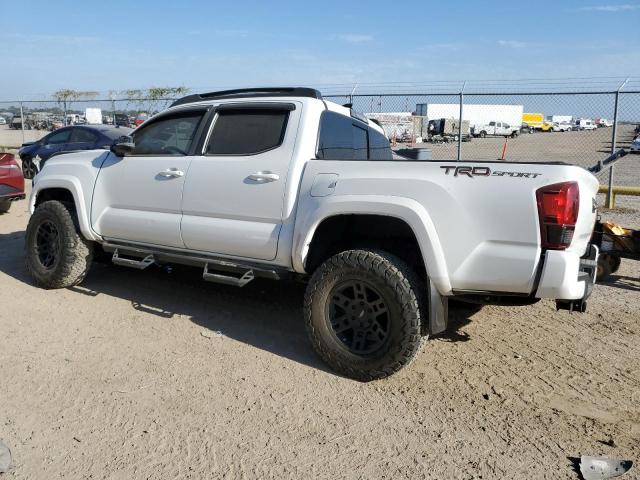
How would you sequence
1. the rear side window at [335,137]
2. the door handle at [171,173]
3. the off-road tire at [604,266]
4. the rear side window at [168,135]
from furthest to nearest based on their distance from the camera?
the off-road tire at [604,266] → the rear side window at [168,135] → the door handle at [171,173] → the rear side window at [335,137]

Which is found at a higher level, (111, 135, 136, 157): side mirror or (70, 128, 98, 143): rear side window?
(70, 128, 98, 143): rear side window

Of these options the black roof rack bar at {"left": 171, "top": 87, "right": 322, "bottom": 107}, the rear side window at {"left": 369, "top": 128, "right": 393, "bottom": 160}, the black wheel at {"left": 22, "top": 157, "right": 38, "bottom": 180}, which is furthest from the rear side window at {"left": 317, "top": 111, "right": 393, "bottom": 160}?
the black wheel at {"left": 22, "top": 157, "right": 38, "bottom": 180}

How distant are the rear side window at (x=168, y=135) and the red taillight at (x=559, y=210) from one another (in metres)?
2.97

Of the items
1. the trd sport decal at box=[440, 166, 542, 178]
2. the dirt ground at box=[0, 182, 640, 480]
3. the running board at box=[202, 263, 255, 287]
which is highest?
the trd sport decal at box=[440, 166, 542, 178]

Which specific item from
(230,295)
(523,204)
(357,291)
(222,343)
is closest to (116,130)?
(230,295)

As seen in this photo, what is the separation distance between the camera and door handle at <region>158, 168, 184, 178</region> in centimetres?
466

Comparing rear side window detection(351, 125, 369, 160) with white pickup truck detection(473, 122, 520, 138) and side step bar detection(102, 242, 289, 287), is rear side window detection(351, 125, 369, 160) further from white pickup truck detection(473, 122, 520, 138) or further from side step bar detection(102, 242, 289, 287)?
white pickup truck detection(473, 122, 520, 138)

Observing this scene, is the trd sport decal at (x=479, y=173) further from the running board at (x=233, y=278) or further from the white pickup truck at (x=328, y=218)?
the running board at (x=233, y=278)

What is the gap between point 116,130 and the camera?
13477 millimetres

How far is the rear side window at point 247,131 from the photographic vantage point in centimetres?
433

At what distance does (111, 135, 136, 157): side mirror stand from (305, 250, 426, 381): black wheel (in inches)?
91.9

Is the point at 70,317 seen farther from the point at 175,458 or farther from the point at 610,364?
the point at 610,364

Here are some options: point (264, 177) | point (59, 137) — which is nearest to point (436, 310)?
point (264, 177)

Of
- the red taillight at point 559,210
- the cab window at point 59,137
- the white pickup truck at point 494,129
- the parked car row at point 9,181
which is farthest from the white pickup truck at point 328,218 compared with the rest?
the white pickup truck at point 494,129
